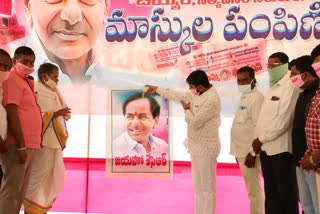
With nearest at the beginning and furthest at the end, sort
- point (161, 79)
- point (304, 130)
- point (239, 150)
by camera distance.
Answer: point (304, 130) < point (239, 150) < point (161, 79)

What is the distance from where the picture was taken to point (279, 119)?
123 inches

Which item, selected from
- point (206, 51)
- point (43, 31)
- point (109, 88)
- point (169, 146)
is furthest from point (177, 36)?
point (43, 31)

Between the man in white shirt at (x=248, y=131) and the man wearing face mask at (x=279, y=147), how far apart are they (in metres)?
0.26

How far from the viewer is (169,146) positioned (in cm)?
388

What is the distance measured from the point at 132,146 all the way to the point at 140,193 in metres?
0.49

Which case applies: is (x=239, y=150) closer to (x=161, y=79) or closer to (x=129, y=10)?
(x=161, y=79)

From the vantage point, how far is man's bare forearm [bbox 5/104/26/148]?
3021mm

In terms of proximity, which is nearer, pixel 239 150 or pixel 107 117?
pixel 239 150

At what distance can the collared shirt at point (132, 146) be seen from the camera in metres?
3.89

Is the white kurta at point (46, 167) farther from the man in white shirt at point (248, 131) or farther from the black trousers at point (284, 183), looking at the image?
the black trousers at point (284, 183)

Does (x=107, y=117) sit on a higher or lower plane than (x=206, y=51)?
lower

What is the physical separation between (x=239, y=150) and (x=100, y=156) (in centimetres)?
139

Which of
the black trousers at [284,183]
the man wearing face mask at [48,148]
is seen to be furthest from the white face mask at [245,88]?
the man wearing face mask at [48,148]

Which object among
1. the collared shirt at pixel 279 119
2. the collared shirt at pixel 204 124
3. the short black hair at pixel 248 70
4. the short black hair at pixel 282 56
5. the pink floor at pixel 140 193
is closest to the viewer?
the collared shirt at pixel 279 119
